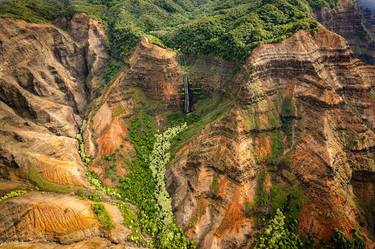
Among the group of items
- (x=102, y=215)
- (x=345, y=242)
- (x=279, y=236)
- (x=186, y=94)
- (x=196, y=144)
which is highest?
(x=186, y=94)

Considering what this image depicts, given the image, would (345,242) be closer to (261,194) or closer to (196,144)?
(261,194)

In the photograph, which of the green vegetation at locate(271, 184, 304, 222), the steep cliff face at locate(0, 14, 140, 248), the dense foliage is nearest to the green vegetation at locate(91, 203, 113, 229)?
the steep cliff face at locate(0, 14, 140, 248)

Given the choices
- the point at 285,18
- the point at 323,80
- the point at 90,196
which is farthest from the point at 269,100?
the point at 90,196

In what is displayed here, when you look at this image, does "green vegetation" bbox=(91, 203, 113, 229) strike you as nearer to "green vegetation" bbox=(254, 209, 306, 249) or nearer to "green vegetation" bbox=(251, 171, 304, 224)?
"green vegetation" bbox=(251, 171, 304, 224)

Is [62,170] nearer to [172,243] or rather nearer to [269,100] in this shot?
[172,243]

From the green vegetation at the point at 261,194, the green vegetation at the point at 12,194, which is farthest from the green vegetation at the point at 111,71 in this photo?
the green vegetation at the point at 261,194

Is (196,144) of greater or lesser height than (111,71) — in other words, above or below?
below

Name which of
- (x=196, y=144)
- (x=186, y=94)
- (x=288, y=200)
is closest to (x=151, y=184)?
(x=196, y=144)
